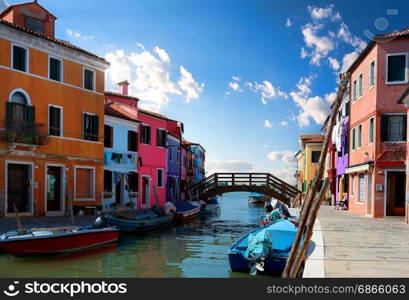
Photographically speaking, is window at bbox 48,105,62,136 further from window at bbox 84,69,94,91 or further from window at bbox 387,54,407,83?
window at bbox 387,54,407,83

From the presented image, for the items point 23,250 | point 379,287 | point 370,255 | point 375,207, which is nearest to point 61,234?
point 23,250

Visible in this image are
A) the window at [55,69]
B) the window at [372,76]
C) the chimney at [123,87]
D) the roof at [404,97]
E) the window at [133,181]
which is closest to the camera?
the roof at [404,97]

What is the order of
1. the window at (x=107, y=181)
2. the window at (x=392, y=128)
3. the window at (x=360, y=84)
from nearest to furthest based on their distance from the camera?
the window at (x=392, y=128) → the window at (x=360, y=84) → the window at (x=107, y=181)

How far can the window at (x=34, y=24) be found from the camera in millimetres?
19516

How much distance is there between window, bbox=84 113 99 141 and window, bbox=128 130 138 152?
146 inches

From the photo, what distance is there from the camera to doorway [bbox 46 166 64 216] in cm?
1936

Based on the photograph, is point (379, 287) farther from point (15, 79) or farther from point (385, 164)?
point (15, 79)

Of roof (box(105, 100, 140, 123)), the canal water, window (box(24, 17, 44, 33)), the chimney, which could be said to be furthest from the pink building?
the chimney

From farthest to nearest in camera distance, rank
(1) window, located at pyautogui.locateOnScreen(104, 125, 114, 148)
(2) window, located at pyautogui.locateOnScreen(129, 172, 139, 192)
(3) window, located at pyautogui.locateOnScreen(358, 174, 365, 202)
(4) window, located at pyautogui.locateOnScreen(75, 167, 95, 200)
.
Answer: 1. (2) window, located at pyautogui.locateOnScreen(129, 172, 139, 192)
2. (1) window, located at pyautogui.locateOnScreen(104, 125, 114, 148)
3. (4) window, located at pyautogui.locateOnScreen(75, 167, 95, 200)
4. (3) window, located at pyautogui.locateOnScreen(358, 174, 365, 202)

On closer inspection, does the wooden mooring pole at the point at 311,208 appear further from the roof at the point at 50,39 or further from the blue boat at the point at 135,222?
the roof at the point at 50,39

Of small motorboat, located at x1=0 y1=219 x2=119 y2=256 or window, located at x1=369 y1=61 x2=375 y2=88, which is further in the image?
window, located at x1=369 y1=61 x2=375 y2=88

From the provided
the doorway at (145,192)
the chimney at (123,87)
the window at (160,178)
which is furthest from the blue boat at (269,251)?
the chimney at (123,87)

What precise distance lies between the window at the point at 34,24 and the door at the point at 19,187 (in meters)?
6.70

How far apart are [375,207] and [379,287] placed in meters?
13.5
